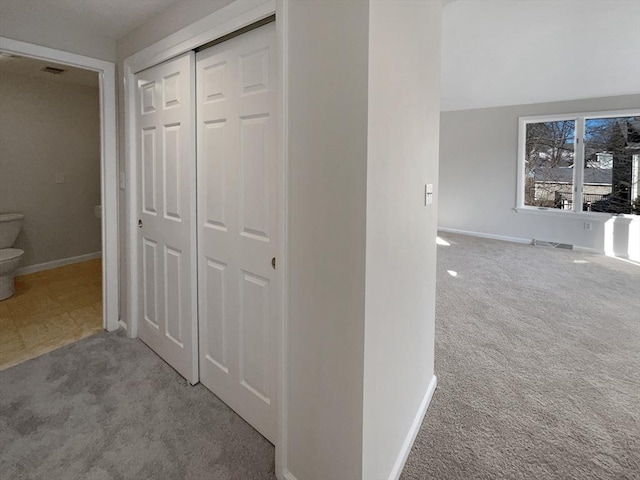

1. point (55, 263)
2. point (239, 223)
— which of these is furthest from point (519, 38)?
point (55, 263)

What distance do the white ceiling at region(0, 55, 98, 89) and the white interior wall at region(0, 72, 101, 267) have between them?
11 cm

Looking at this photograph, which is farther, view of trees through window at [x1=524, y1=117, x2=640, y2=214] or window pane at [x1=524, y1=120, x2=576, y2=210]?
window pane at [x1=524, y1=120, x2=576, y2=210]

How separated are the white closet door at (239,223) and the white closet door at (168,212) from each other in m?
0.08

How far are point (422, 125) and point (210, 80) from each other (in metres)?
1.10

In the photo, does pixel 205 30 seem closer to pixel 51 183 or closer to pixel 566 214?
pixel 51 183

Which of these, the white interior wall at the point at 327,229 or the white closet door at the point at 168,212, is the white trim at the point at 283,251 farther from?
the white closet door at the point at 168,212

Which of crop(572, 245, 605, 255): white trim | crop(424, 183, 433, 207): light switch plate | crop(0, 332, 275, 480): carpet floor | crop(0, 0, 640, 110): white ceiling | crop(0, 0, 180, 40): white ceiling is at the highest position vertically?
crop(0, 0, 640, 110): white ceiling

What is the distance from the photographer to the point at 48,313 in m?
3.12

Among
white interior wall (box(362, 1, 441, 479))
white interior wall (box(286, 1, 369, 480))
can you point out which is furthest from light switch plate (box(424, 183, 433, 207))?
white interior wall (box(286, 1, 369, 480))

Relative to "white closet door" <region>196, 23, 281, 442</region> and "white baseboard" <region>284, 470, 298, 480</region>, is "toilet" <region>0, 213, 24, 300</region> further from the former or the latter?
"white baseboard" <region>284, 470, 298, 480</region>

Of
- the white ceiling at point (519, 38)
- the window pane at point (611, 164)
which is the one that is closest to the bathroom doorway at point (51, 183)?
the white ceiling at point (519, 38)

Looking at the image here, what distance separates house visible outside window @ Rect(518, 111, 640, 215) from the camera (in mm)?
5086

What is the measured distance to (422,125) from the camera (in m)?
1.64

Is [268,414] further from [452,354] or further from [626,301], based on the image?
[626,301]
